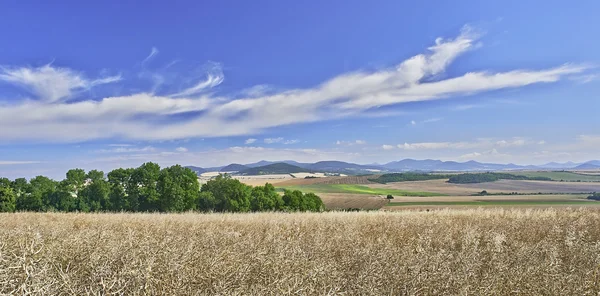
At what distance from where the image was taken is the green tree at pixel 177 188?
118ft

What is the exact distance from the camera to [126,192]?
37188 mm

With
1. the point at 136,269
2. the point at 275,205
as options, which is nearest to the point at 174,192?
the point at 275,205

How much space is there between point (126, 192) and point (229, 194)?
10590 millimetres

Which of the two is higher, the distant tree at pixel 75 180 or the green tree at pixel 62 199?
the distant tree at pixel 75 180

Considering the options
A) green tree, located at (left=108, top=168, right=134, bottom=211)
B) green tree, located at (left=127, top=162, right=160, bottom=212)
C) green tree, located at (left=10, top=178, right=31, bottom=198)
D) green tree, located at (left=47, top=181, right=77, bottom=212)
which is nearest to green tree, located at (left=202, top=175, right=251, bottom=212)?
green tree, located at (left=127, top=162, right=160, bottom=212)

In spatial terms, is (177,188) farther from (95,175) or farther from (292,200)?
(292,200)

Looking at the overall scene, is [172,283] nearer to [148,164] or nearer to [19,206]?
[148,164]

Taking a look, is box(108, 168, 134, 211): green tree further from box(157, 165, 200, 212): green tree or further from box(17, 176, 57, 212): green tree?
Result: box(17, 176, 57, 212): green tree

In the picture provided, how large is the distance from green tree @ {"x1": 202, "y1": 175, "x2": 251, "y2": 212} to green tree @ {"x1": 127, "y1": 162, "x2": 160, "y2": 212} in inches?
244

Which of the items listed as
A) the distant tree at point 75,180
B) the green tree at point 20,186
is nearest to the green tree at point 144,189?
the distant tree at point 75,180

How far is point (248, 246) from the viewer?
5520 millimetres

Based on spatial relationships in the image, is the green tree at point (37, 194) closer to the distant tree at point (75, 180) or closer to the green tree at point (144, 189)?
the distant tree at point (75, 180)

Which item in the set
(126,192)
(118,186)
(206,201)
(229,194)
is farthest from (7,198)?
(229,194)

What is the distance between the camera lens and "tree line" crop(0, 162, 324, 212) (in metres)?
36.3
